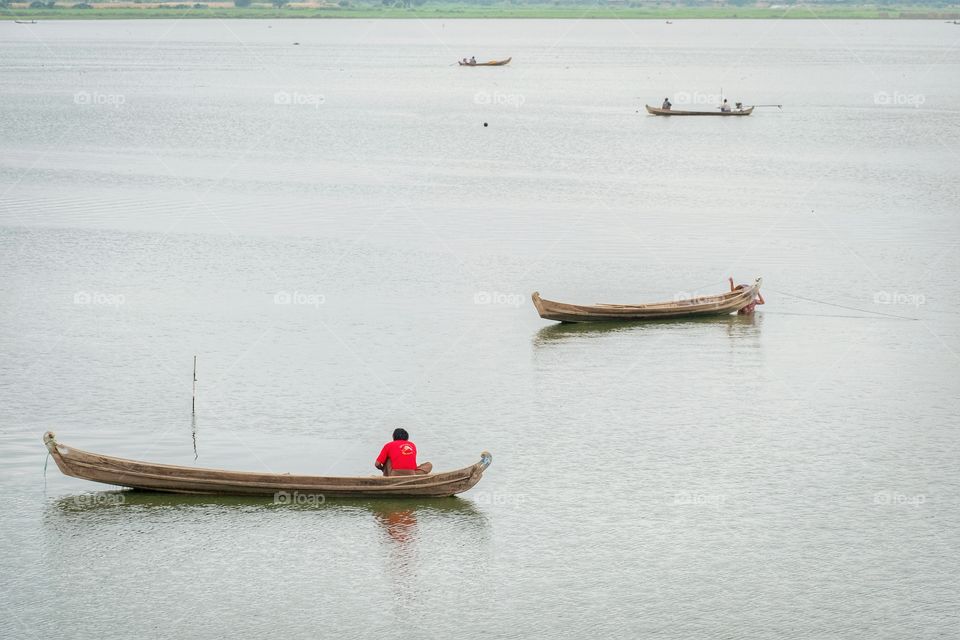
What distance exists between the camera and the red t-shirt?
24.2 meters

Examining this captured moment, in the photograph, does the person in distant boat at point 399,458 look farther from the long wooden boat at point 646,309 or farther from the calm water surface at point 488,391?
the long wooden boat at point 646,309

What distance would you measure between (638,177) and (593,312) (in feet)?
109

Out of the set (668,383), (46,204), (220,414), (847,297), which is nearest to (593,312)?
(668,383)

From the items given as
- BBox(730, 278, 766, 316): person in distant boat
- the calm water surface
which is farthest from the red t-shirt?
BBox(730, 278, 766, 316): person in distant boat

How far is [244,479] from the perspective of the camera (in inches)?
944

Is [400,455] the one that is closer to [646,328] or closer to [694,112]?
[646,328]

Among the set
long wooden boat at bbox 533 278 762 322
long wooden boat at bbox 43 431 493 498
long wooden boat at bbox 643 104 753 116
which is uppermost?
long wooden boat at bbox 643 104 753 116

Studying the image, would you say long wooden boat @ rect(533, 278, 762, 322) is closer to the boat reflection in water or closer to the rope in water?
the boat reflection in water

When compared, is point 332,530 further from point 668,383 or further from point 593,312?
point 593,312

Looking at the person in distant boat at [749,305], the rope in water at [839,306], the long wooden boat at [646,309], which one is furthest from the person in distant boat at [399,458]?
the rope in water at [839,306]

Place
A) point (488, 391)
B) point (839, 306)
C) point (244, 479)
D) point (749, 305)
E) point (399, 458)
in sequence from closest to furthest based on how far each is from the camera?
point (244, 479)
point (399, 458)
point (488, 391)
point (749, 305)
point (839, 306)

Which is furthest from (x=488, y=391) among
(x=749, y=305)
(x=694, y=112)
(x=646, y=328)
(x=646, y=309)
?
(x=694, y=112)

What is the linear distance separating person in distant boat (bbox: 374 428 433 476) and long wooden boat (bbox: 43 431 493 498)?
0.80 ft

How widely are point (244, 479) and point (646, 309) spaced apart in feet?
55.4
